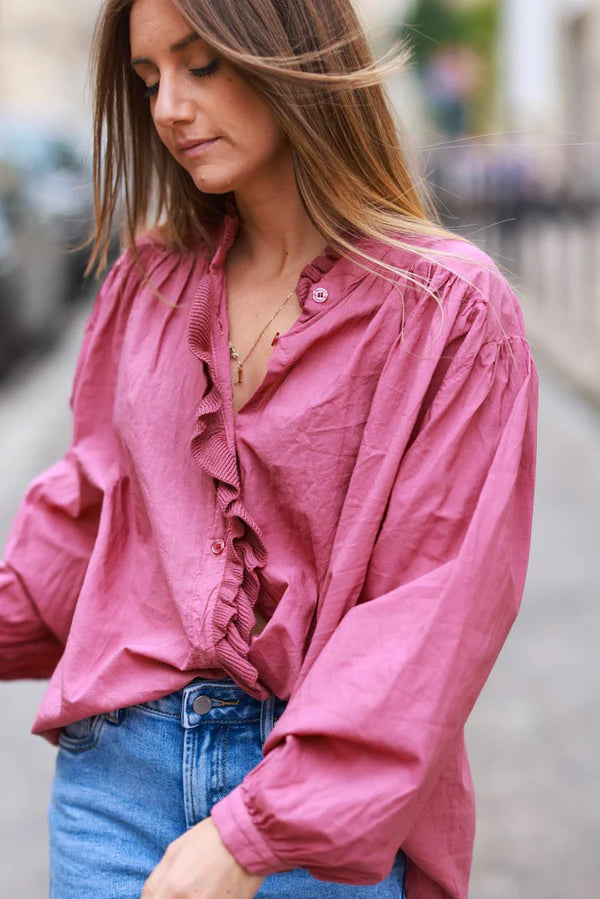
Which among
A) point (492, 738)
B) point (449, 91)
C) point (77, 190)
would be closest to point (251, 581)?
point (77, 190)

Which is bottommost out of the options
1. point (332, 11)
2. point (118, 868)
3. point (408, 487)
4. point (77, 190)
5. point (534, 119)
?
point (534, 119)

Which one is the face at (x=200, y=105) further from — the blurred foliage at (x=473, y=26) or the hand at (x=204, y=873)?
the blurred foliage at (x=473, y=26)

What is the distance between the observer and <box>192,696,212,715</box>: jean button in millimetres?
1621

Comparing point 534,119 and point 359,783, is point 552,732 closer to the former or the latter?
point 359,783

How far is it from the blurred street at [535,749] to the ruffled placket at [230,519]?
2132 mm

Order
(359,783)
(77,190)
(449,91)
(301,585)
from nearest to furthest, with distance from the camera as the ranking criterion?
1. (359,783)
2. (301,585)
3. (77,190)
4. (449,91)

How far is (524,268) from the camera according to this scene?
49.3 feet

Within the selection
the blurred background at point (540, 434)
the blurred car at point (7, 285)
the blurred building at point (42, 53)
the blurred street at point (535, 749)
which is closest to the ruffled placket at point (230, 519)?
the blurred background at point (540, 434)

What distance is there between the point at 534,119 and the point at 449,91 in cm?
512

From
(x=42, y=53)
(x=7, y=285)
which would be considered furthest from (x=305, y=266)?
(x=42, y=53)

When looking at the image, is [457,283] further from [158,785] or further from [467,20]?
[467,20]

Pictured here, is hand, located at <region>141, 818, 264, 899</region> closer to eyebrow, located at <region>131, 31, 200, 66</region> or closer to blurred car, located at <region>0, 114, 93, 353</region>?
eyebrow, located at <region>131, 31, 200, 66</region>

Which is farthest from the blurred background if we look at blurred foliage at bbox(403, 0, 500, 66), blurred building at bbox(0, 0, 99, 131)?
blurred foliage at bbox(403, 0, 500, 66)

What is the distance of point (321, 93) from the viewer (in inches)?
62.6
